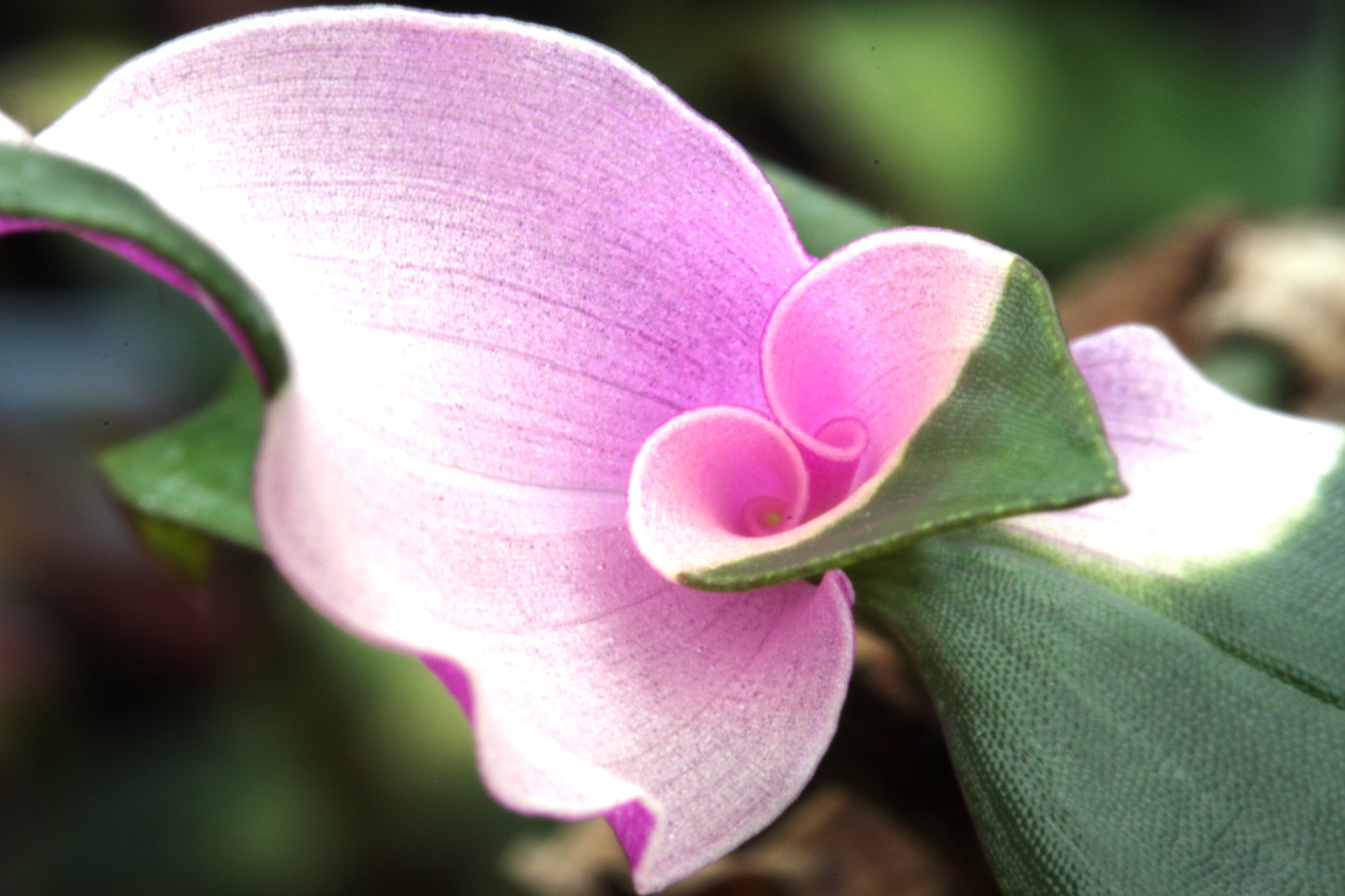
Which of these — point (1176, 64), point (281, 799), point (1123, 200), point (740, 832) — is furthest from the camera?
point (1176, 64)

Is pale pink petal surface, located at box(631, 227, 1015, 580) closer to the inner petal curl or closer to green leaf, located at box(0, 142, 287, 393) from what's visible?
the inner petal curl

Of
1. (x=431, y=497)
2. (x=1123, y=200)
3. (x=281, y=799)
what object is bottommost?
(x=281, y=799)

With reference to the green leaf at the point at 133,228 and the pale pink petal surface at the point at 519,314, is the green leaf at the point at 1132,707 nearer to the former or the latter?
the pale pink petal surface at the point at 519,314

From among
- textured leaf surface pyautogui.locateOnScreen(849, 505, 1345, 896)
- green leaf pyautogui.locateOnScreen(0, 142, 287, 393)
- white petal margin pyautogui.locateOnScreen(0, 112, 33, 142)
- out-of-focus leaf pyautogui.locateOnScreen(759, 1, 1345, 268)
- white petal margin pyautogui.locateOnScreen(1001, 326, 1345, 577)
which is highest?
green leaf pyautogui.locateOnScreen(0, 142, 287, 393)

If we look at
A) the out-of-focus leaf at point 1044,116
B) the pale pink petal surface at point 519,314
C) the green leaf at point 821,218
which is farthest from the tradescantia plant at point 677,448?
the out-of-focus leaf at point 1044,116

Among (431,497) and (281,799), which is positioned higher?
(431,497)

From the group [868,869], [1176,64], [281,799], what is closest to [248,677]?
[281,799]

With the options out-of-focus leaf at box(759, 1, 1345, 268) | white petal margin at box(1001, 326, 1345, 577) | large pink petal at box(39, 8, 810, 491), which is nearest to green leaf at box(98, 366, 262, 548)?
large pink petal at box(39, 8, 810, 491)

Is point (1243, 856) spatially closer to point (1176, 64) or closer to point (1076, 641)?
point (1076, 641)
